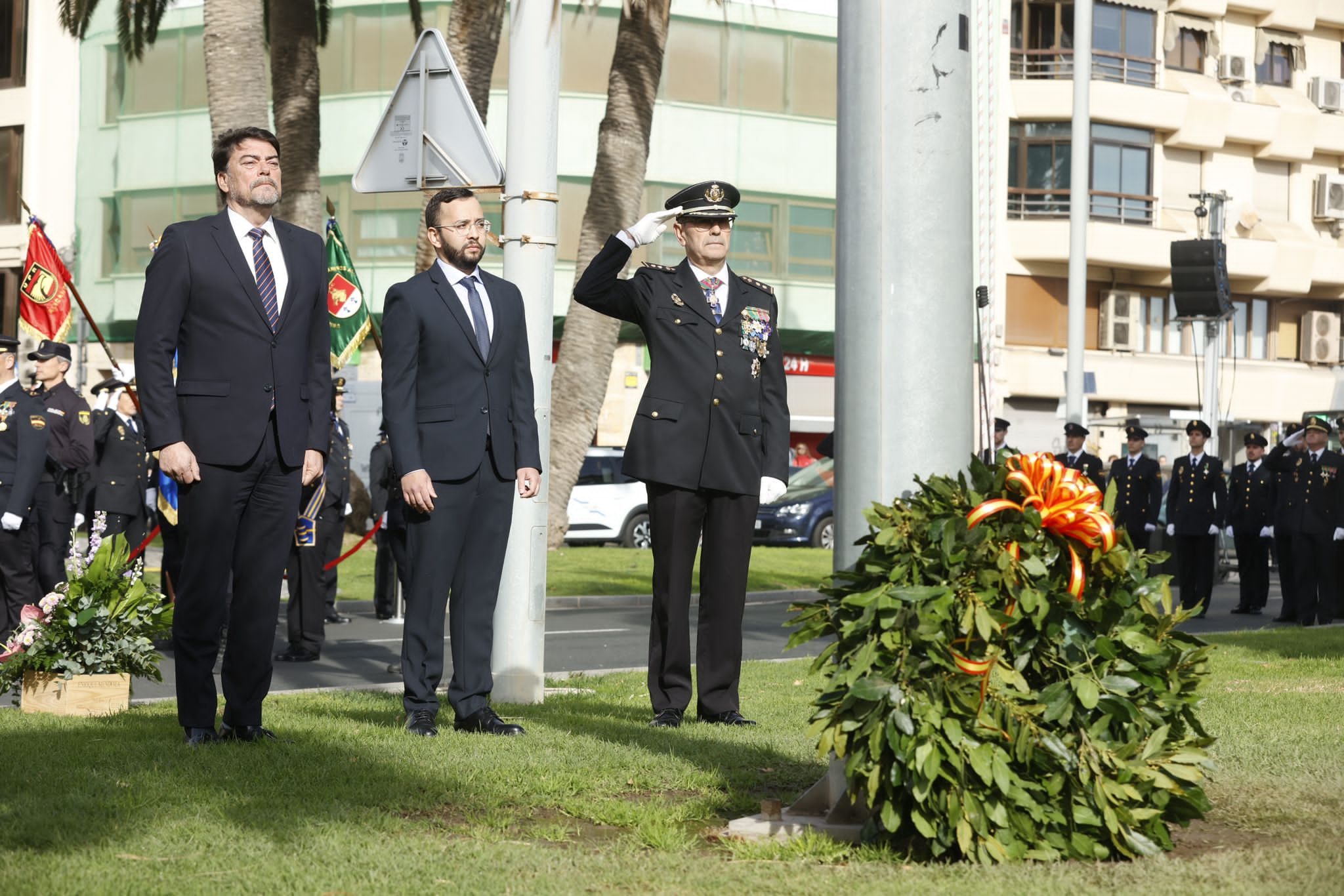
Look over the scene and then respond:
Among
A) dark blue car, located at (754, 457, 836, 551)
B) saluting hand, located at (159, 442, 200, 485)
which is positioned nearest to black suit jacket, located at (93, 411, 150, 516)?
saluting hand, located at (159, 442, 200, 485)

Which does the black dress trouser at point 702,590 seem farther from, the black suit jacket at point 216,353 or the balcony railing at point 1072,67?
the balcony railing at point 1072,67

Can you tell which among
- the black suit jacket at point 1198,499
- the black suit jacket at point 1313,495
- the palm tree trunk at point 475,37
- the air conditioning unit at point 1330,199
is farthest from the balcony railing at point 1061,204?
the black suit jacket at point 1313,495

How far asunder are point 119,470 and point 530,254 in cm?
791

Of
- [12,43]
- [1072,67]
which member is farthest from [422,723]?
[12,43]

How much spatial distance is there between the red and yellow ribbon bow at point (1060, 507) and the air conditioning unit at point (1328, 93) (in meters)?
48.9

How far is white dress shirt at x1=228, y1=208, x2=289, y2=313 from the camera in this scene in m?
6.54

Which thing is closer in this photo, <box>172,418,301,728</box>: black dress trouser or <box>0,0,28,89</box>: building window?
<box>172,418,301,728</box>: black dress trouser

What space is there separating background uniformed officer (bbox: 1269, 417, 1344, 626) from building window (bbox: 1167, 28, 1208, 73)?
1232 inches

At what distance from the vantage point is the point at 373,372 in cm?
3994

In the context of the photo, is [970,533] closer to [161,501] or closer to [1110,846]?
[1110,846]

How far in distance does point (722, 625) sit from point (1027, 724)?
3.12 meters

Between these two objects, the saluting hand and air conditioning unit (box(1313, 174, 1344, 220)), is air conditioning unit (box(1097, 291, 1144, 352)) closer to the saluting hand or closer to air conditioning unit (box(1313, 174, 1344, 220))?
air conditioning unit (box(1313, 174, 1344, 220))

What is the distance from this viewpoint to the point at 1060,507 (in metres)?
4.51

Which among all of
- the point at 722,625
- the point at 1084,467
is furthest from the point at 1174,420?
the point at 722,625
